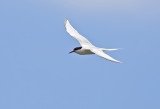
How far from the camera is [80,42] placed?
3972cm

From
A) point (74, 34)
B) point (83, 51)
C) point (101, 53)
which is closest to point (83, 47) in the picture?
point (83, 51)

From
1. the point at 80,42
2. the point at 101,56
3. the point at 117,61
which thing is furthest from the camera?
the point at 80,42

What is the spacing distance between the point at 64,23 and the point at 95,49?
7.12 metres

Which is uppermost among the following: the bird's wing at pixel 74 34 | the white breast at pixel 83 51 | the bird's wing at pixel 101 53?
the bird's wing at pixel 74 34

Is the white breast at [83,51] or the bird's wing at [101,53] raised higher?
the white breast at [83,51]

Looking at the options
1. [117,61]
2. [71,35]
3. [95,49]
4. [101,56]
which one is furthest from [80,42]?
[117,61]

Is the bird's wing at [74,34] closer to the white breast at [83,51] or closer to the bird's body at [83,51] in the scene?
the bird's body at [83,51]

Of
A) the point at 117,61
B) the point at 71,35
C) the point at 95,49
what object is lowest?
the point at 117,61

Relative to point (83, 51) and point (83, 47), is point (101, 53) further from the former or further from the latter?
point (83, 47)

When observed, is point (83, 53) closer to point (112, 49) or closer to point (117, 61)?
point (112, 49)

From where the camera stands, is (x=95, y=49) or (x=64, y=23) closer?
(x=95, y=49)

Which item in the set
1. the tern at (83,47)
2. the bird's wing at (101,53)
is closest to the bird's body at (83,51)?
the tern at (83,47)

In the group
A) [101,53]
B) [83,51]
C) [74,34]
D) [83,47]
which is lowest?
[101,53]

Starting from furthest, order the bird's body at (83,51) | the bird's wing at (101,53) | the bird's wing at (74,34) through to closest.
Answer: the bird's wing at (74,34) < the bird's body at (83,51) < the bird's wing at (101,53)
